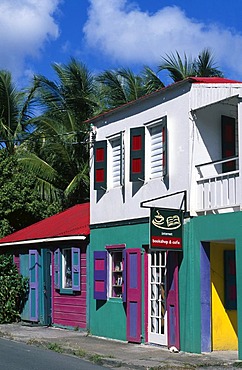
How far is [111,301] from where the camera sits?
17.6 m

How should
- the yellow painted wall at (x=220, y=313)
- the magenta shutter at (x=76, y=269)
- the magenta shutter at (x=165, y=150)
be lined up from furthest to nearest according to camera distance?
the magenta shutter at (x=76, y=269), the magenta shutter at (x=165, y=150), the yellow painted wall at (x=220, y=313)

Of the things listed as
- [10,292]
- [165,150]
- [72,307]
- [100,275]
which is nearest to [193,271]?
[165,150]

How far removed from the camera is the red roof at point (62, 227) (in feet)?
64.2

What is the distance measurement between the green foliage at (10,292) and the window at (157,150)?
6.99 metres

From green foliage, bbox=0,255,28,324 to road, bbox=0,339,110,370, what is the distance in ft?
17.0

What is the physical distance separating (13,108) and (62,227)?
14.4 m

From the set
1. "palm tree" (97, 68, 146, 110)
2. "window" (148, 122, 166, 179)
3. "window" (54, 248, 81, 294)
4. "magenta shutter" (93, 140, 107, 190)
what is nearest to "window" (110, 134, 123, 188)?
"magenta shutter" (93, 140, 107, 190)

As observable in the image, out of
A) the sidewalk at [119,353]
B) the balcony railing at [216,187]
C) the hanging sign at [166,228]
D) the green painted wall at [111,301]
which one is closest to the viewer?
the sidewalk at [119,353]

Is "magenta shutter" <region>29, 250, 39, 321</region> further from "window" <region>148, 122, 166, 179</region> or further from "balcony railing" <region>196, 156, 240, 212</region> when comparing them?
"balcony railing" <region>196, 156, 240, 212</region>

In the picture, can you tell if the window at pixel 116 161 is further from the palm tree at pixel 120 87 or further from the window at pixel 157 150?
the palm tree at pixel 120 87

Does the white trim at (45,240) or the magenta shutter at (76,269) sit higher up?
the white trim at (45,240)

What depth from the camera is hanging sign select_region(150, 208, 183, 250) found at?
14.2 meters

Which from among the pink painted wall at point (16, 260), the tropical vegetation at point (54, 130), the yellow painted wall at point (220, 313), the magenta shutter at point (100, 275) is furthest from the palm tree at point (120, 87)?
the yellow painted wall at point (220, 313)

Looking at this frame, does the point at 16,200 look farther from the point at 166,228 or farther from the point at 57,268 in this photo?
the point at 166,228
